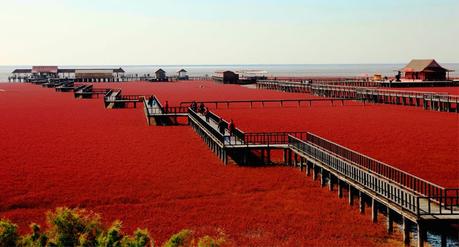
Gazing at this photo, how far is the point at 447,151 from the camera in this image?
34250 millimetres

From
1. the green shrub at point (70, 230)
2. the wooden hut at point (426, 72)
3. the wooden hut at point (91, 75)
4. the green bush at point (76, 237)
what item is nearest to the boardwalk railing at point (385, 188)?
the green bush at point (76, 237)

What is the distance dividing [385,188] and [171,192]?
9.20 meters

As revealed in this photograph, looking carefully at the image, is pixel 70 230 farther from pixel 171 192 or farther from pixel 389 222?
pixel 171 192

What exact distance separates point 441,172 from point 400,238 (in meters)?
10.1

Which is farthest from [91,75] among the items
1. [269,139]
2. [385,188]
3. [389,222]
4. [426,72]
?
[389,222]

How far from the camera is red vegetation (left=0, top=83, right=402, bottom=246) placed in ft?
67.5

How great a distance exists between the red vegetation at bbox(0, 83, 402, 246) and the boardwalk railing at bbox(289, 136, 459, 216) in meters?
1.15

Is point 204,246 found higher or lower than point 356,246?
higher

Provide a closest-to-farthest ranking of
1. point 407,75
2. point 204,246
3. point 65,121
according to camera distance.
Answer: point 204,246, point 65,121, point 407,75

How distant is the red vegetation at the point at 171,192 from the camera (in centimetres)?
2056

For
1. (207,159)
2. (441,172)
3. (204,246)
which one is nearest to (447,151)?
(441,172)

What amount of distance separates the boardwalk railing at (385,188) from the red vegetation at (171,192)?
1.15 m

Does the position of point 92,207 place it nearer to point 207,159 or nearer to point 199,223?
point 199,223

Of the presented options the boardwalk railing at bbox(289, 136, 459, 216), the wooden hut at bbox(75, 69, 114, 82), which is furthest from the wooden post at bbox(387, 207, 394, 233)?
the wooden hut at bbox(75, 69, 114, 82)
